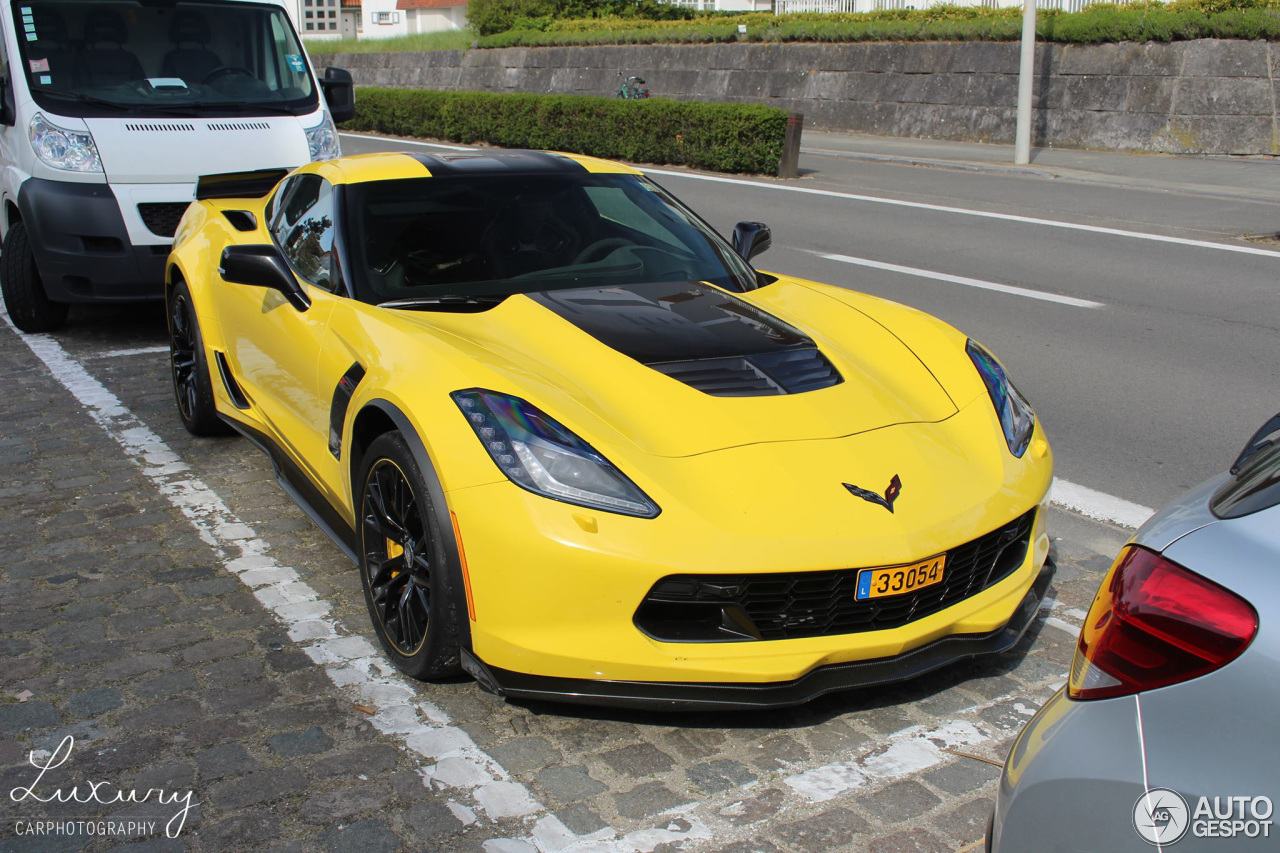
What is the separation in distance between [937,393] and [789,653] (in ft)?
3.72

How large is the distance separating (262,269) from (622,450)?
183cm

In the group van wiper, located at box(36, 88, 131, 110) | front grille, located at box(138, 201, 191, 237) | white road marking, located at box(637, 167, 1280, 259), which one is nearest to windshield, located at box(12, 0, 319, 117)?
van wiper, located at box(36, 88, 131, 110)

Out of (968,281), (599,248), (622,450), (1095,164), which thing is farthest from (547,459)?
(1095,164)

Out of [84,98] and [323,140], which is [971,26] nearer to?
[323,140]

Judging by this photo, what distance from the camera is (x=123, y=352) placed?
7379 millimetres

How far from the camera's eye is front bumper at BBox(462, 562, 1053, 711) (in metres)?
2.96

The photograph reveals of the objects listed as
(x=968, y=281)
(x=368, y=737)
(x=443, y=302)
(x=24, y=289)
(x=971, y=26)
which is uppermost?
(x=971, y=26)

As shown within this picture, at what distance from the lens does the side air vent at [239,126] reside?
793 cm

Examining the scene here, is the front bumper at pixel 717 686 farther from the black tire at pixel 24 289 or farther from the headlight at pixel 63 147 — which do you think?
the black tire at pixel 24 289

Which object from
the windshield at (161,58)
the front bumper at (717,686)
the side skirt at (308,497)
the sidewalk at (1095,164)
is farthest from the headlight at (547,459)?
the sidewalk at (1095,164)

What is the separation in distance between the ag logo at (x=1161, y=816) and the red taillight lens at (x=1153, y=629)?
0.15m

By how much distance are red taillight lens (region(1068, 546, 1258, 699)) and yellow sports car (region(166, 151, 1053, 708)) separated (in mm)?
1111

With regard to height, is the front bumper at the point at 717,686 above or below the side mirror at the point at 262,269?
below

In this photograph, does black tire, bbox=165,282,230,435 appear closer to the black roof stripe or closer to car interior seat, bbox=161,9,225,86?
the black roof stripe
